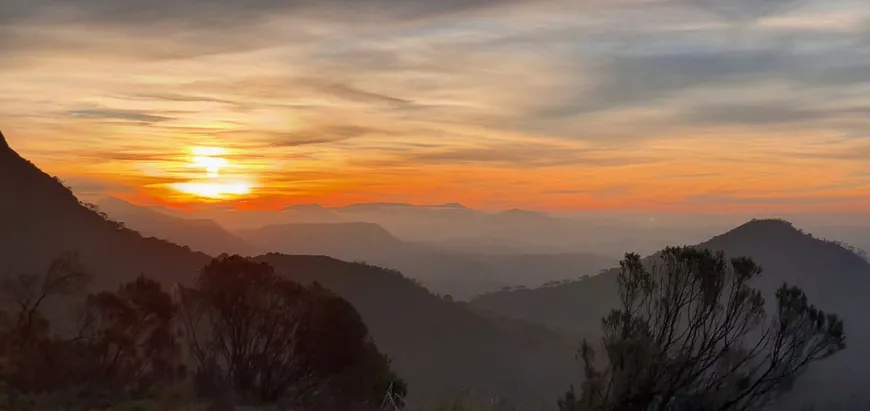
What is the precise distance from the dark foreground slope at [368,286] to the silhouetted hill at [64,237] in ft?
0.33

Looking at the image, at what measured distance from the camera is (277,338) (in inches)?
856

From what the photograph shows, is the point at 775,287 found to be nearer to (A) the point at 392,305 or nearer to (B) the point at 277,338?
(A) the point at 392,305

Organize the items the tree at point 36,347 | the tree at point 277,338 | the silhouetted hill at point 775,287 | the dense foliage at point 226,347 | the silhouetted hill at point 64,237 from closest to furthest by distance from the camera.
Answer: the dense foliage at point 226,347 → the tree at point 277,338 → the tree at point 36,347 → the silhouetted hill at point 64,237 → the silhouetted hill at point 775,287

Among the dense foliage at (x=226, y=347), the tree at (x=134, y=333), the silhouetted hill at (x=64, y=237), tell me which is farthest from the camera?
the silhouetted hill at (x=64, y=237)

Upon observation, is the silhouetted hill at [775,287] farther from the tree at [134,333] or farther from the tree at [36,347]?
the tree at [36,347]

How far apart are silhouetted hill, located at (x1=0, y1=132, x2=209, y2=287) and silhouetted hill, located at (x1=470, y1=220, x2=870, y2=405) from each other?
5006 centimetres

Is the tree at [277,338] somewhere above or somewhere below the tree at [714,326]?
below

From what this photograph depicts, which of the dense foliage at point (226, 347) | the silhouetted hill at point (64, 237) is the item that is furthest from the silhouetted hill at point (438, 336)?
the dense foliage at point (226, 347)

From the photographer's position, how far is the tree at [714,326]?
1161 centimetres

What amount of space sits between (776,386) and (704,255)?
2785 millimetres

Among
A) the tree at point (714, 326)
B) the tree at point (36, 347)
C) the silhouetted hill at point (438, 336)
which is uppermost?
the tree at point (714, 326)

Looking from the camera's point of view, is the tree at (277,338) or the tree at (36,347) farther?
the tree at (36,347)

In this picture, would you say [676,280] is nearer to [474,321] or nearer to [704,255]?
[704,255]

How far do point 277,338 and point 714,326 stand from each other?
13227 millimetres
